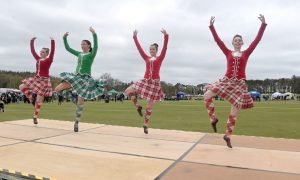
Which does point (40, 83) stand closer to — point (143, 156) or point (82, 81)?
point (82, 81)

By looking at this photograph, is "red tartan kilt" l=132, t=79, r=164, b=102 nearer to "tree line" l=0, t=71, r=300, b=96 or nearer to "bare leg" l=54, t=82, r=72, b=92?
"bare leg" l=54, t=82, r=72, b=92

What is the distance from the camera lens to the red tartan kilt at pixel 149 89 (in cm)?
788

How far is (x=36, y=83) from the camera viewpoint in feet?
29.6

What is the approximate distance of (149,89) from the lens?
7914mm

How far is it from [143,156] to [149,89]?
2.97 metres

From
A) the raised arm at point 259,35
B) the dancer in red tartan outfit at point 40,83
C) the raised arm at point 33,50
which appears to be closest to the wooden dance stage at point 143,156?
the dancer in red tartan outfit at point 40,83

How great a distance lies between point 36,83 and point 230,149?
566cm

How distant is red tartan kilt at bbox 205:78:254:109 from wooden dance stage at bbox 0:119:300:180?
2.74ft

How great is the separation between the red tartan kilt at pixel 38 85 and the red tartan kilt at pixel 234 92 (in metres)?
4.84

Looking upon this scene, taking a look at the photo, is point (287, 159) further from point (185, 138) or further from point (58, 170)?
point (58, 170)

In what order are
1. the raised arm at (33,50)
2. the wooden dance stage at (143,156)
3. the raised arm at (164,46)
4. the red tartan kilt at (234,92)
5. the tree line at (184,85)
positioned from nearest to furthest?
the wooden dance stage at (143,156) < the red tartan kilt at (234,92) < the raised arm at (164,46) < the raised arm at (33,50) < the tree line at (184,85)

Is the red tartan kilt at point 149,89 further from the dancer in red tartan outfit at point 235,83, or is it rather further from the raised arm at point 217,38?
the raised arm at point 217,38

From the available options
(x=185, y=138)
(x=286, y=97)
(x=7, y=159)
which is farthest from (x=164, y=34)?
(x=286, y=97)

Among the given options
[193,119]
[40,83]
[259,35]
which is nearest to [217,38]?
[259,35]
